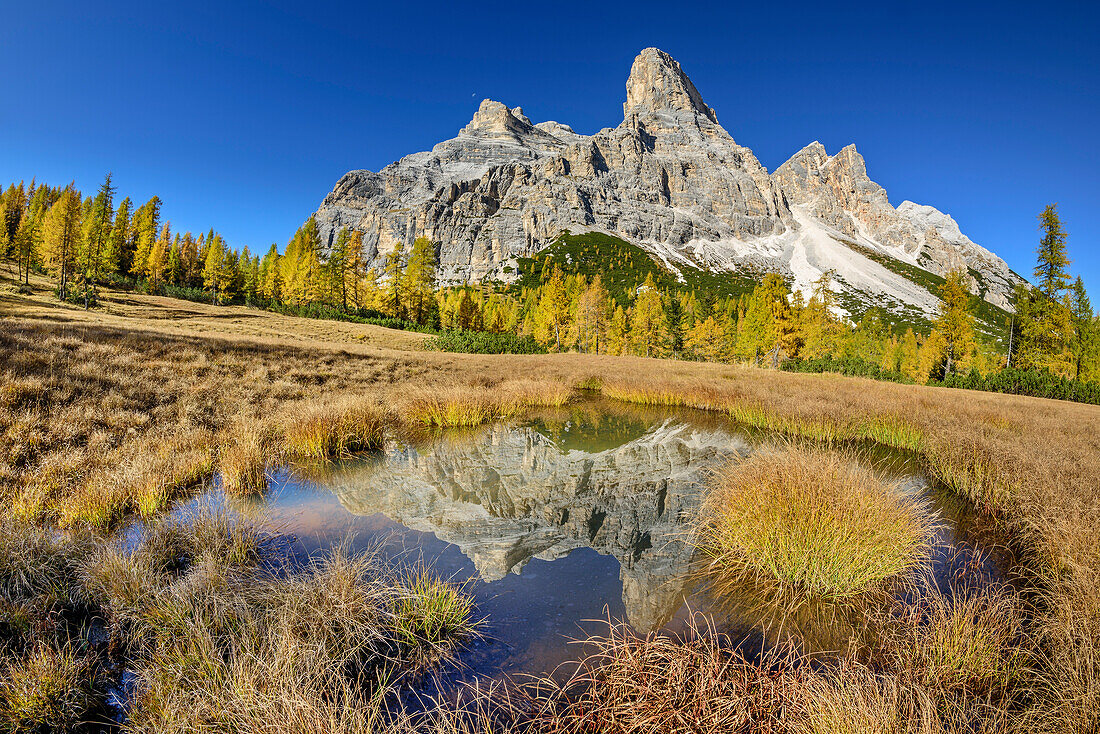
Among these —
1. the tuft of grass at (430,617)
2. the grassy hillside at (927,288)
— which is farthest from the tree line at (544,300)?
the grassy hillside at (927,288)

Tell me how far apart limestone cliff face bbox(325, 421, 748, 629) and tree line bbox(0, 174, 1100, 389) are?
31.6 m

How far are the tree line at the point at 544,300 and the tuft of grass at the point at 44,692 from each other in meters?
38.7

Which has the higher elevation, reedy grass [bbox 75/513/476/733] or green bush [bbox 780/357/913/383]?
green bush [bbox 780/357/913/383]

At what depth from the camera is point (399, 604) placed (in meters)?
4.20

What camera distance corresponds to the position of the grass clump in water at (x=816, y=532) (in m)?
4.77

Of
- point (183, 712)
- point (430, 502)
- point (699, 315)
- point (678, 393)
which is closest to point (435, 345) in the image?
point (678, 393)

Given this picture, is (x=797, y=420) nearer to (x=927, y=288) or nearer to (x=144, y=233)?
Answer: (x=144, y=233)

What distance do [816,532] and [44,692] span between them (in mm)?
6916

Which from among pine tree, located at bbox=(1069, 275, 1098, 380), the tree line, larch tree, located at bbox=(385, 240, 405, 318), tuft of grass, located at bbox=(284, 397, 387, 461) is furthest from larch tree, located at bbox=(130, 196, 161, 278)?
pine tree, located at bbox=(1069, 275, 1098, 380)

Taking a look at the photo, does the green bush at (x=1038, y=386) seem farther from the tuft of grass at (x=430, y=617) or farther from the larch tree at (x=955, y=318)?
the tuft of grass at (x=430, y=617)

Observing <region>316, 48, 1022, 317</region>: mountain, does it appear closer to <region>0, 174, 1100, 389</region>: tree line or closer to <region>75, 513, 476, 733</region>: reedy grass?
<region>0, 174, 1100, 389</region>: tree line

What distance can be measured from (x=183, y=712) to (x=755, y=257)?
176 meters

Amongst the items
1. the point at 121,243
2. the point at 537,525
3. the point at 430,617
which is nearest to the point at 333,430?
the point at 537,525

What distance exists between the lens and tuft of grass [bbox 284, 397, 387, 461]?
31.6ft
